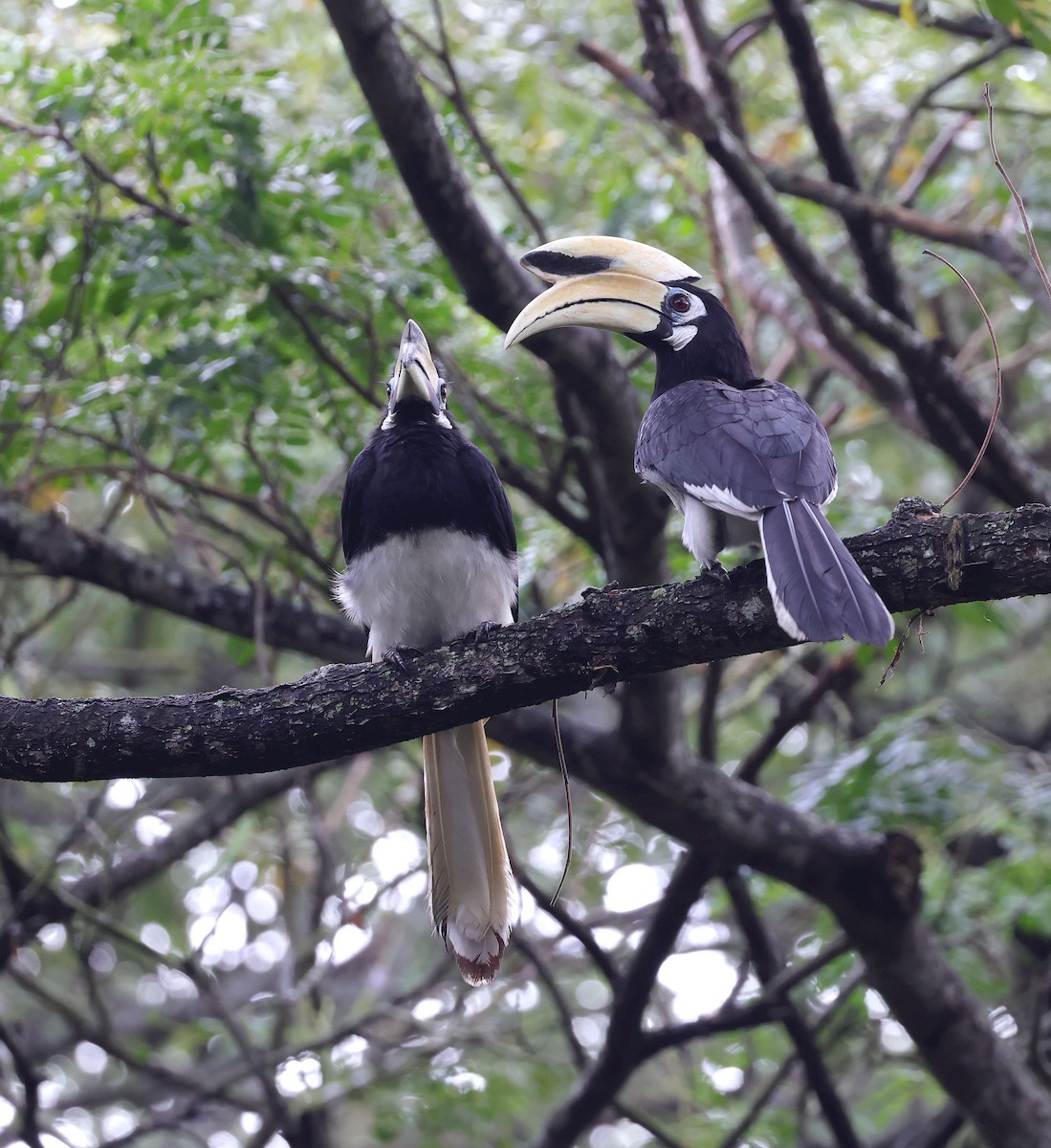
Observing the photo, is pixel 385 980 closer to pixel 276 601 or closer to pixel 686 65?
pixel 276 601

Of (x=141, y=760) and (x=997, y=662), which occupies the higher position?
(x=997, y=662)

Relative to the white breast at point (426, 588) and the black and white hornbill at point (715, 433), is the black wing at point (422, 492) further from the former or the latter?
the black and white hornbill at point (715, 433)

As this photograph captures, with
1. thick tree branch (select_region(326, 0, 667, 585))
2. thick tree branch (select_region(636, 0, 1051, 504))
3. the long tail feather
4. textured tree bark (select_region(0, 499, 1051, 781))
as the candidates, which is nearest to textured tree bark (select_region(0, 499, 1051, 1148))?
textured tree bark (select_region(0, 499, 1051, 781))

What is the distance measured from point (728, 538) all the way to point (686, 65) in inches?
178

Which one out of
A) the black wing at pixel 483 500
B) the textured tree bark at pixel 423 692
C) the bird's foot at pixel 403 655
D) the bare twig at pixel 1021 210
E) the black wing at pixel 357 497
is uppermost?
the black wing at pixel 357 497

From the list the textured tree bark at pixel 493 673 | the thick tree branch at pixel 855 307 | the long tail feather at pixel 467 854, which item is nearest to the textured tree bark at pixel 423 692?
the textured tree bark at pixel 493 673

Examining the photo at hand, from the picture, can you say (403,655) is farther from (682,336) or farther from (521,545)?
(521,545)

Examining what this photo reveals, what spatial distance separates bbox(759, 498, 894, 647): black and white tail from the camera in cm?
263

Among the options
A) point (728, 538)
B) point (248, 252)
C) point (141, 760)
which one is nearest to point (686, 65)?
point (248, 252)

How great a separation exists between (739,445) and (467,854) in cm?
165

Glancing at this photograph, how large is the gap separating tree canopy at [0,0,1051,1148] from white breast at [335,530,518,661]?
0.45m

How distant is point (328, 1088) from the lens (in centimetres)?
529

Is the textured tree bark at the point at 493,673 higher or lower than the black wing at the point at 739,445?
lower

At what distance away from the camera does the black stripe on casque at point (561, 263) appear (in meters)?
4.20
